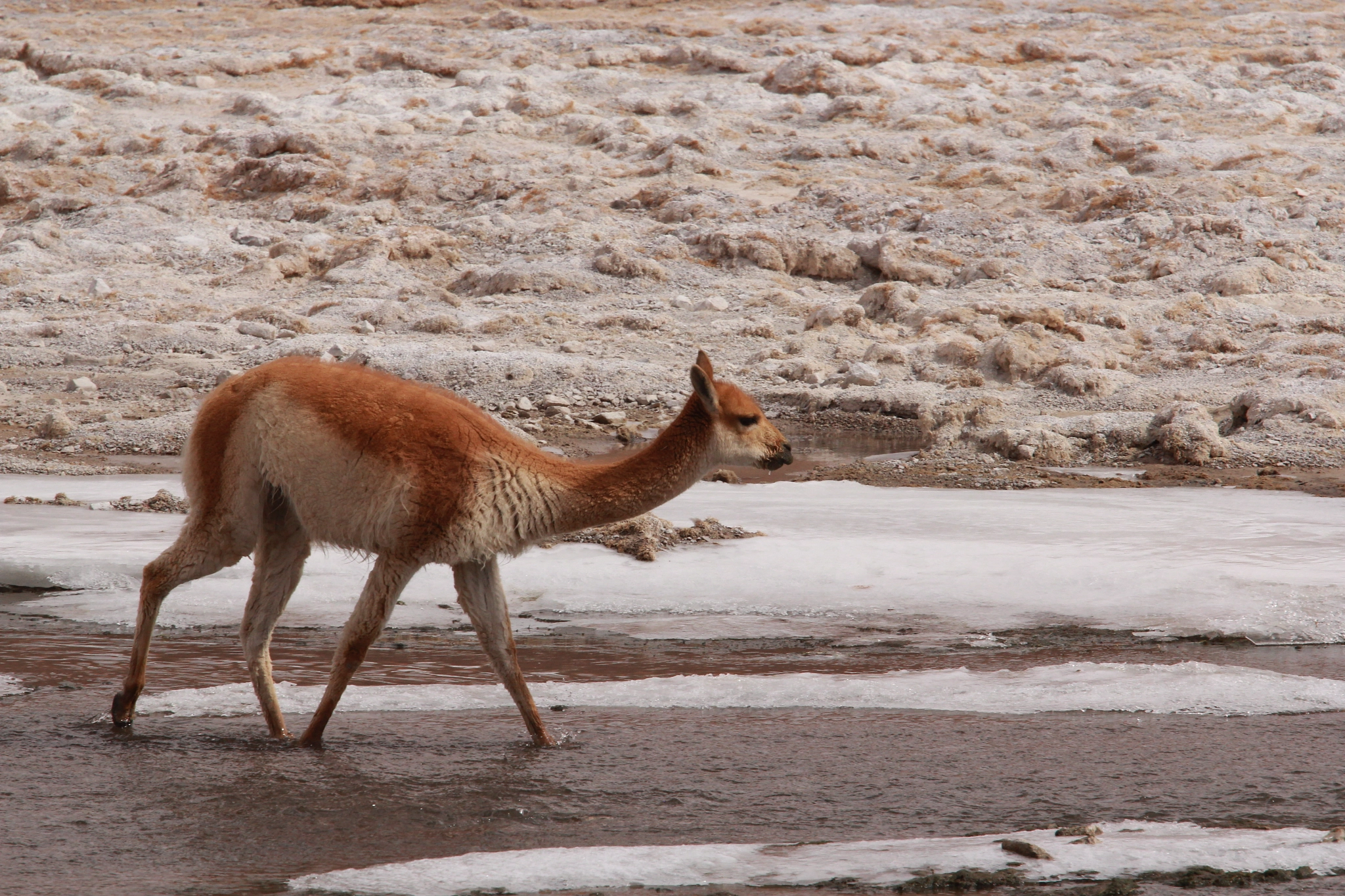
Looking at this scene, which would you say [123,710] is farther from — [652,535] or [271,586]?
[652,535]

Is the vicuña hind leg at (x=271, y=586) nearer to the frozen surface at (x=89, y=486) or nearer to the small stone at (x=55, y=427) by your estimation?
the frozen surface at (x=89, y=486)

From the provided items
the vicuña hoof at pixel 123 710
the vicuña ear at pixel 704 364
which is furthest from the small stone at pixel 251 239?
the vicuña ear at pixel 704 364

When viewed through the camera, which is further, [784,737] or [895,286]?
[895,286]

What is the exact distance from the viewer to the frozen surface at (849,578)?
22.2ft

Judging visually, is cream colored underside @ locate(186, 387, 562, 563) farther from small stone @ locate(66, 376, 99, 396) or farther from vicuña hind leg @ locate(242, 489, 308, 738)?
small stone @ locate(66, 376, 99, 396)

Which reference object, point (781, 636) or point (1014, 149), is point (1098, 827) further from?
point (1014, 149)

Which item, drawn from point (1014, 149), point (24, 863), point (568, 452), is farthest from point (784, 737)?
point (1014, 149)

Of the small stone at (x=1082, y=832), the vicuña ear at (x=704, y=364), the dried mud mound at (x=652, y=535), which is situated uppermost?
the vicuña ear at (x=704, y=364)

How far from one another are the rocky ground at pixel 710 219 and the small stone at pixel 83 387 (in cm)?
16

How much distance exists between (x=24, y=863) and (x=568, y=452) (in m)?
7.40

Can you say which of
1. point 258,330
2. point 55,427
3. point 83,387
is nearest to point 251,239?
point 258,330

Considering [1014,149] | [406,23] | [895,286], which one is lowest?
[895,286]

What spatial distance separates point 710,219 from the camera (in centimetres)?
1722

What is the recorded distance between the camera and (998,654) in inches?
252
